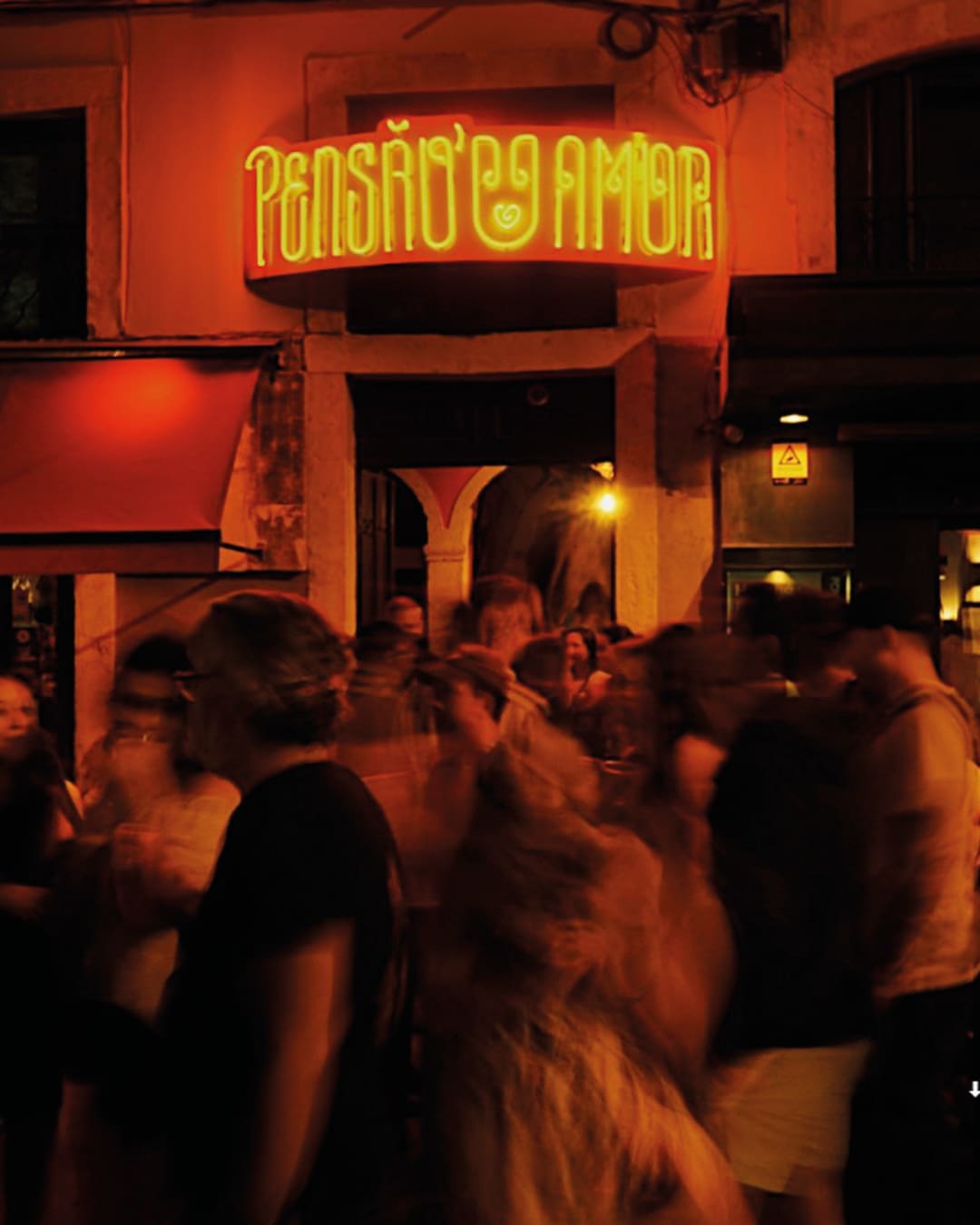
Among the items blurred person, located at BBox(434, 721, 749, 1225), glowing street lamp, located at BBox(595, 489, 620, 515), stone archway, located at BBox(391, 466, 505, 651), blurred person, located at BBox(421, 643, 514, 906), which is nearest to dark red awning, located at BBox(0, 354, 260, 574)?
blurred person, located at BBox(421, 643, 514, 906)

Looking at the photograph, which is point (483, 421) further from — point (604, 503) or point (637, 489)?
point (604, 503)

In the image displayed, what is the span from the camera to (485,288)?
10750 mm

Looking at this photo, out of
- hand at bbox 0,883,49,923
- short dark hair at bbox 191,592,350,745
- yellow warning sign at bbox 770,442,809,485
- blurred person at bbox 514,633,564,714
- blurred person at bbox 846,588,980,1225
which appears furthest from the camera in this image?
yellow warning sign at bbox 770,442,809,485

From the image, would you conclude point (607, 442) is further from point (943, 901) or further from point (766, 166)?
point (943, 901)

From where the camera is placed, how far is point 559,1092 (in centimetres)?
248

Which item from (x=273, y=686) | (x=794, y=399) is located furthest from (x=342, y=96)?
(x=273, y=686)

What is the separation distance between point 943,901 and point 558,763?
1.83 m

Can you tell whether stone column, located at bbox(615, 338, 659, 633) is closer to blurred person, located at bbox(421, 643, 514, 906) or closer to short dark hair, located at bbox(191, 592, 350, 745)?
blurred person, located at bbox(421, 643, 514, 906)

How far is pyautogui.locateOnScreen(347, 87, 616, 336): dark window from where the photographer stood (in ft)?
35.1

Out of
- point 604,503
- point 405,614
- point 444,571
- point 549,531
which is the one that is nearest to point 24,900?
point 405,614

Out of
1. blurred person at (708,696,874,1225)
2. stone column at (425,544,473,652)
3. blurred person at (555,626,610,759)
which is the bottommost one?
blurred person at (708,696,874,1225)

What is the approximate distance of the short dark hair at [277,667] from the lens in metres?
2.73

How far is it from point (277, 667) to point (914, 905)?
2.13 metres

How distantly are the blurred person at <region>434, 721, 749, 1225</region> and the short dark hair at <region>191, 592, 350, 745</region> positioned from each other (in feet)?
1.21
